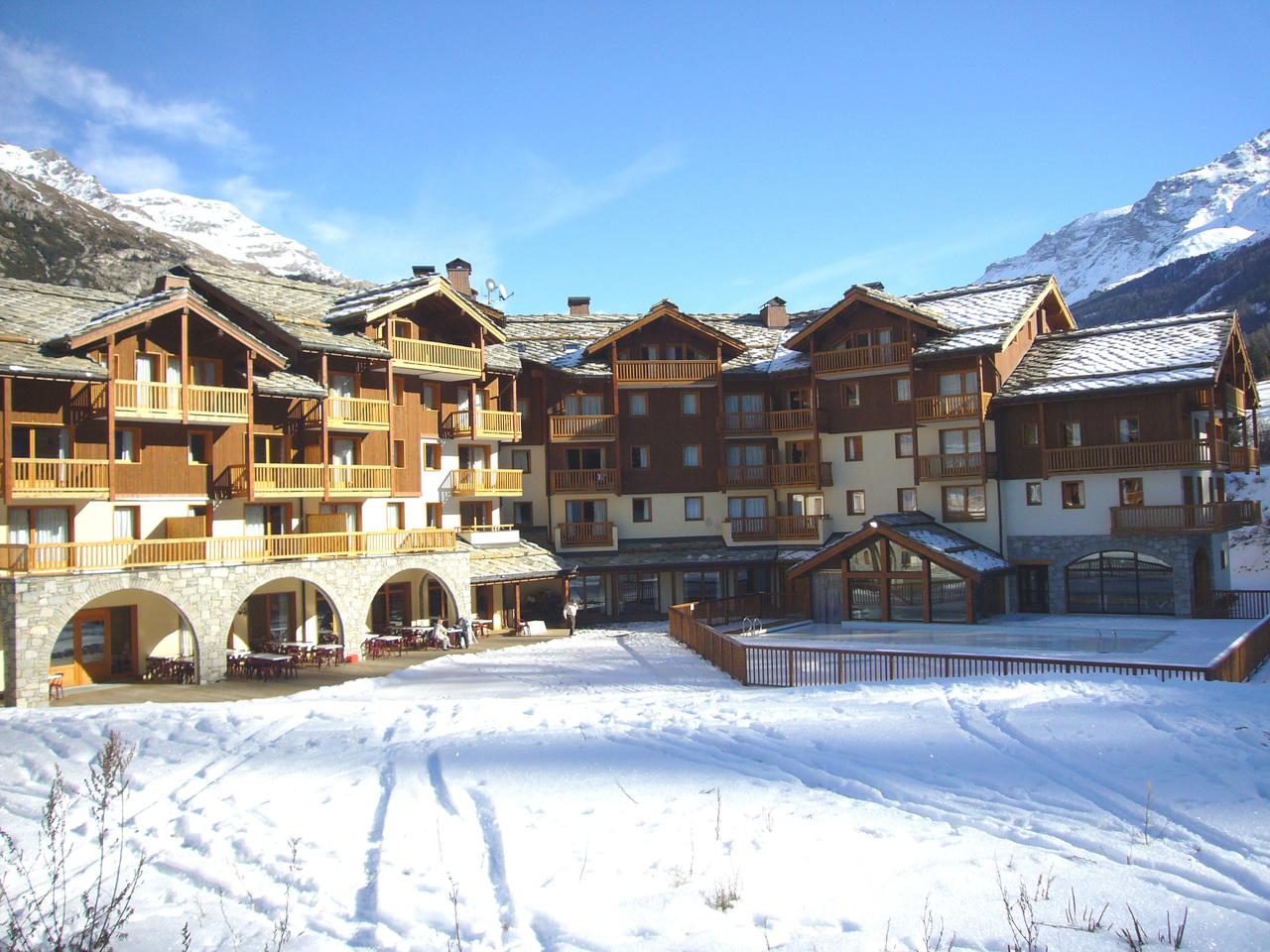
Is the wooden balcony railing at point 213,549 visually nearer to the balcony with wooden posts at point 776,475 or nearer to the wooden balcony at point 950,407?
the balcony with wooden posts at point 776,475

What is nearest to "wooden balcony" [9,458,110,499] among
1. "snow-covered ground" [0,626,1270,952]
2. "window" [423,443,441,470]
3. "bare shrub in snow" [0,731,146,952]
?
"snow-covered ground" [0,626,1270,952]

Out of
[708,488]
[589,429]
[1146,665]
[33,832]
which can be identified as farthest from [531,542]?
[33,832]

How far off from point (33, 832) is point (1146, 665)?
18.6 metres

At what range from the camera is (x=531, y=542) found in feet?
129

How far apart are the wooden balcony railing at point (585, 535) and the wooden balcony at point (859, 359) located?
10597 millimetres

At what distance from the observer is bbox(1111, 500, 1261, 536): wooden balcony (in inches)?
1293

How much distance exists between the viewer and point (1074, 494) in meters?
35.6

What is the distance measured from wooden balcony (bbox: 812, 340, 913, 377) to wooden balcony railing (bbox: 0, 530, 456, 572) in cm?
1645

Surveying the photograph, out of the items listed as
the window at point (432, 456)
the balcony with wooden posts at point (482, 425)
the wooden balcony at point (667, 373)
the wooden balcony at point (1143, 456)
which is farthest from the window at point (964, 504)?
the window at point (432, 456)

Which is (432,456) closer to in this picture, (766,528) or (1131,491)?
(766,528)

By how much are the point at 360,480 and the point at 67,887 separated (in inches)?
873

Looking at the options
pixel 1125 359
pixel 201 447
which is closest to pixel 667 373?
pixel 1125 359

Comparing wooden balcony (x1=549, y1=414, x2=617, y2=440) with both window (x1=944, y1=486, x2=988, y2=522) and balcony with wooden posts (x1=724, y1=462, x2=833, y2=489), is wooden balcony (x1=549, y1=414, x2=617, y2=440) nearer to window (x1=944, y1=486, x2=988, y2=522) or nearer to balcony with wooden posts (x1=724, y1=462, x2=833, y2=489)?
balcony with wooden posts (x1=724, y1=462, x2=833, y2=489)

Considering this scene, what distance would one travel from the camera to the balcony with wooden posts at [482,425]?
35844 millimetres
